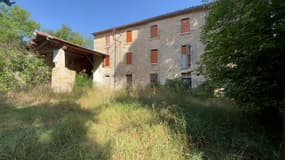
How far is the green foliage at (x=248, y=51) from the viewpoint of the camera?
4141 mm

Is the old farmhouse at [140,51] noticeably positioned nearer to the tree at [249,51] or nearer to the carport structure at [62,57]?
the carport structure at [62,57]

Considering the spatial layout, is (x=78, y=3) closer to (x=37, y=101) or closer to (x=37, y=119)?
(x=37, y=101)

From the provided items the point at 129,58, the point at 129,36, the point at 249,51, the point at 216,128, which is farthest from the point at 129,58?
the point at 216,128

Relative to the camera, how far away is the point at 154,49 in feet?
61.1

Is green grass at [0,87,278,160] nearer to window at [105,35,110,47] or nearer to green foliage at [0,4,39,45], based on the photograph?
window at [105,35,110,47]

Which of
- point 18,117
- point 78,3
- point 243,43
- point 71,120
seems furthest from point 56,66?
point 243,43

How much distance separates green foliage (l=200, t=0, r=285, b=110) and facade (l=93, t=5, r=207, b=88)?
10.1 m

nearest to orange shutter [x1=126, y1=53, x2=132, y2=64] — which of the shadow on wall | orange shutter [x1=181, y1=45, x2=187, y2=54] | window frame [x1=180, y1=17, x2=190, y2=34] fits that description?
the shadow on wall

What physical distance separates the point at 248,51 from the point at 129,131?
10.9ft

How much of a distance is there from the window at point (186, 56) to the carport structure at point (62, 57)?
8.39m

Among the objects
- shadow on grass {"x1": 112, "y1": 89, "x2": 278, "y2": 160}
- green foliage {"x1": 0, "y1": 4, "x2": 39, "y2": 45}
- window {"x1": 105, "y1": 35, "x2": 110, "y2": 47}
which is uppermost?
green foliage {"x1": 0, "y1": 4, "x2": 39, "y2": 45}

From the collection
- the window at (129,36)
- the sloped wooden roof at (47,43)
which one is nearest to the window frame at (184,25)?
the window at (129,36)

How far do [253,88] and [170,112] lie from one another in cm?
209

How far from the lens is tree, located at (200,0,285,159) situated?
4.14m
